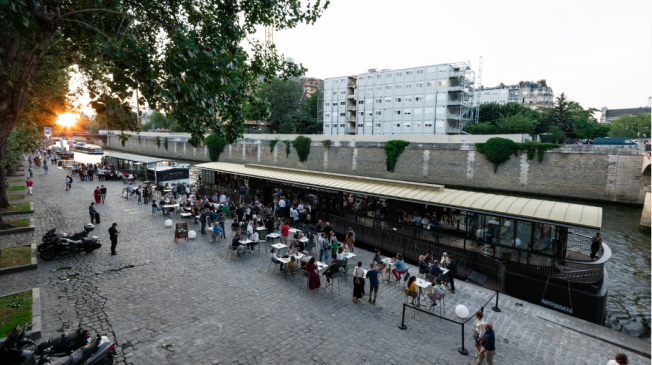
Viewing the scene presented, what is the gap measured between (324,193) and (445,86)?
56.5 meters

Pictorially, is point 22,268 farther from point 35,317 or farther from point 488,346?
point 488,346

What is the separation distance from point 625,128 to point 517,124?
40173 mm

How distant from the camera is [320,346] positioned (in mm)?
8109

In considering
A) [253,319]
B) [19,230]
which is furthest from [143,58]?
[19,230]

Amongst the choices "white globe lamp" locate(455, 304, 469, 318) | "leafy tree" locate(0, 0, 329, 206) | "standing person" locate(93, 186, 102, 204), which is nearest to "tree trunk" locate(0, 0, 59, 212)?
"leafy tree" locate(0, 0, 329, 206)

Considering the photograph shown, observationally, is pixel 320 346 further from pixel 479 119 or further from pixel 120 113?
pixel 479 119

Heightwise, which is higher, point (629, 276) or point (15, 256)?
point (15, 256)

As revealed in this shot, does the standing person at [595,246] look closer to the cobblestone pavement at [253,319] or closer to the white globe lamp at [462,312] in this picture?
the cobblestone pavement at [253,319]

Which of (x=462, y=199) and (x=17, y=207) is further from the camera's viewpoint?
(x=17, y=207)

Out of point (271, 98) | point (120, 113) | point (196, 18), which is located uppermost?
point (271, 98)

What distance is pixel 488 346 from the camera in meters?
7.15

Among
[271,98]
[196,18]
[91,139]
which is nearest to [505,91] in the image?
[271,98]

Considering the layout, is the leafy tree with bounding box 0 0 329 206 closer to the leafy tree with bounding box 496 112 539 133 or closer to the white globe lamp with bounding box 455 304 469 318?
the white globe lamp with bounding box 455 304 469 318

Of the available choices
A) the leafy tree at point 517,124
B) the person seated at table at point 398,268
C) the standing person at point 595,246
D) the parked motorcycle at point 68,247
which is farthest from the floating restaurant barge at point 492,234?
the leafy tree at point 517,124
